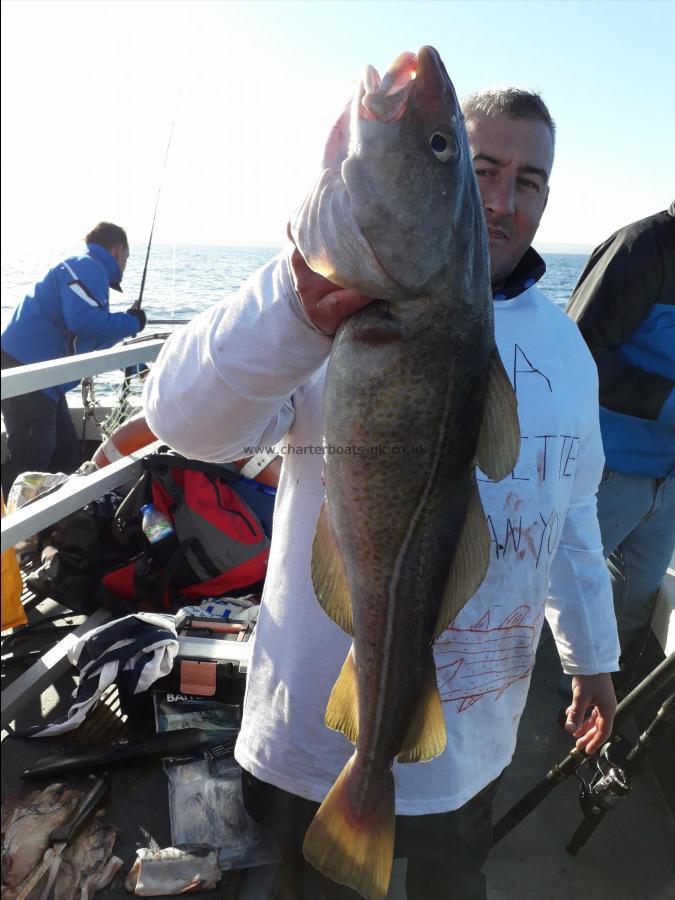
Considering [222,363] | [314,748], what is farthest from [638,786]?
[222,363]

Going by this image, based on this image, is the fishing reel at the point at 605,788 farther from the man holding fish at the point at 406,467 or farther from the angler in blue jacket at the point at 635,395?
the angler in blue jacket at the point at 635,395

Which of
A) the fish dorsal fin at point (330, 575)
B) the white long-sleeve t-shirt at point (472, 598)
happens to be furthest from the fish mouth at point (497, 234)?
the fish dorsal fin at point (330, 575)

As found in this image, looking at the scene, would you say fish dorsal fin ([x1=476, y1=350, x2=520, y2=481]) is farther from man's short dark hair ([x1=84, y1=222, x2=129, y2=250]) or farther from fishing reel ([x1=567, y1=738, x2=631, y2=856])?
man's short dark hair ([x1=84, y1=222, x2=129, y2=250])

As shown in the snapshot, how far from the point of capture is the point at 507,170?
1.93 m

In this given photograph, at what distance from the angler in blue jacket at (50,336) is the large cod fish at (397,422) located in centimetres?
554

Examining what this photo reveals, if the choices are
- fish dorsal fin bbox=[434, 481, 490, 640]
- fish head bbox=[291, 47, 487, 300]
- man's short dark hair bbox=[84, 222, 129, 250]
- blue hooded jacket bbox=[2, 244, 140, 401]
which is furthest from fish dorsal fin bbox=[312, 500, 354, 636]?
man's short dark hair bbox=[84, 222, 129, 250]

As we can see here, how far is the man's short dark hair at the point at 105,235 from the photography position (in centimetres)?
701

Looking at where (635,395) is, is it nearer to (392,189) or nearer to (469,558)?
(469,558)

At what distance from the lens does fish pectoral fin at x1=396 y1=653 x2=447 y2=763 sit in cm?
149

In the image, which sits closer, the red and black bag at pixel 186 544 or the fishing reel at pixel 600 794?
the fishing reel at pixel 600 794

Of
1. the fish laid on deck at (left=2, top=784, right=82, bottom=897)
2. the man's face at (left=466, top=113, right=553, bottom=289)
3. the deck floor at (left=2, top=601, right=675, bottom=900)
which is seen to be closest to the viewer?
the man's face at (left=466, top=113, right=553, bottom=289)

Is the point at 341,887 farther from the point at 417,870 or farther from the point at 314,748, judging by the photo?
the point at 314,748

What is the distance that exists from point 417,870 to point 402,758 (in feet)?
2.55

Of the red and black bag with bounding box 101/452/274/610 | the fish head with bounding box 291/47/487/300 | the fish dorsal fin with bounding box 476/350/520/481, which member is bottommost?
the red and black bag with bounding box 101/452/274/610
